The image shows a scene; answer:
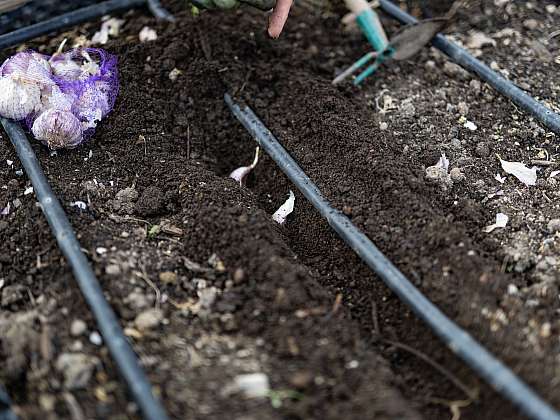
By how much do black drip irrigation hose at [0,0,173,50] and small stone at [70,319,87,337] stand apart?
1.65 meters

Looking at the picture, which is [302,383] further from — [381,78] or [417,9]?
[417,9]

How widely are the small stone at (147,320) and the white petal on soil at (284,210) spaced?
754 millimetres

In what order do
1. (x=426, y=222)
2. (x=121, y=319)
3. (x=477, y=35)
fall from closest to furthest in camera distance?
(x=121, y=319) → (x=426, y=222) → (x=477, y=35)

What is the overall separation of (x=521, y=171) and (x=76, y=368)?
6.37ft

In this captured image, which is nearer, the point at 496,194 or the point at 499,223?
the point at 499,223

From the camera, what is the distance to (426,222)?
7.55 feet

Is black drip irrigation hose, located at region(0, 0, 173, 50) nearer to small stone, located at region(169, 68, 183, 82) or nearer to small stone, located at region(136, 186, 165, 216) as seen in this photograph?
small stone, located at region(169, 68, 183, 82)

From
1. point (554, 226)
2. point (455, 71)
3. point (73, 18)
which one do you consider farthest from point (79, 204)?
point (455, 71)

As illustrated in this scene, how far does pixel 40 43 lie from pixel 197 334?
6.52 feet

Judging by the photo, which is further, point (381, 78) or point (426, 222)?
point (381, 78)

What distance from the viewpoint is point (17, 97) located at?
8.23ft

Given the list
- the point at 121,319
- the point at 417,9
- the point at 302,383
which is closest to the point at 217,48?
the point at 417,9

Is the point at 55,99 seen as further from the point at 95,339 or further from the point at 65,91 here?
the point at 95,339

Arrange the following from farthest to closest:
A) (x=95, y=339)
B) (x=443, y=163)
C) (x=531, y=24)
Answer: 1. (x=531, y=24)
2. (x=443, y=163)
3. (x=95, y=339)
